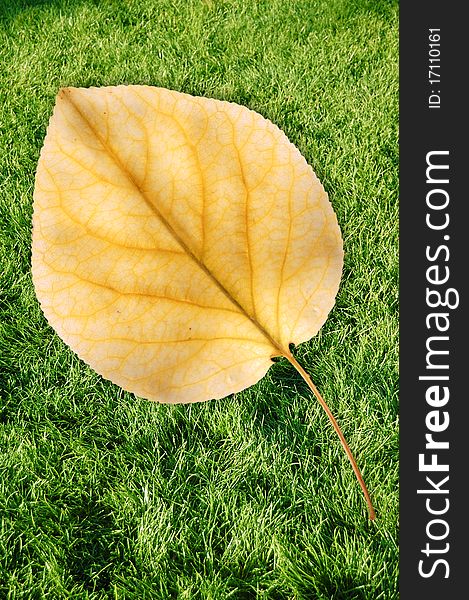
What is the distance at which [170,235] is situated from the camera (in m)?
0.69

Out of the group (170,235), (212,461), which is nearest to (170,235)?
(170,235)

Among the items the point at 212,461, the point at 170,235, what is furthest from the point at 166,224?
the point at 212,461

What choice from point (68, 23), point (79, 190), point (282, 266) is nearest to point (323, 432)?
point (282, 266)

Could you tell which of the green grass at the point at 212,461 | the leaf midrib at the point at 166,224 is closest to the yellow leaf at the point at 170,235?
the leaf midrib at the point at 166,224

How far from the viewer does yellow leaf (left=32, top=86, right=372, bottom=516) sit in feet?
2.21

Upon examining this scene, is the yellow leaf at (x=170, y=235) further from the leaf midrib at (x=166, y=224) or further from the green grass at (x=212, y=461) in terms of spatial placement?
the green grass at (x=212, y=461)

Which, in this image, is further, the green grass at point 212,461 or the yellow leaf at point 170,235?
the green grass at point 212,461

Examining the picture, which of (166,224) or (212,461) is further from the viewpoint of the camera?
(212,461)

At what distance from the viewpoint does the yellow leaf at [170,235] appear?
0.67 metres

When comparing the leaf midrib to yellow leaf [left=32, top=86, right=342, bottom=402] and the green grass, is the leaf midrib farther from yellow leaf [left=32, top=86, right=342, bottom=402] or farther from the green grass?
the green grass

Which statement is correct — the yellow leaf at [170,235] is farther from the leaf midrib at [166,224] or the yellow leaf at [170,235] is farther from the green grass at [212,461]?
the green grass at [212,461]

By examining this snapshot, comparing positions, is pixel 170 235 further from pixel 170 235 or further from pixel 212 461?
pixel 212 461

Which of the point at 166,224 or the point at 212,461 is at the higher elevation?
the point at 166,224

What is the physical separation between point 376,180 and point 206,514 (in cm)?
134
